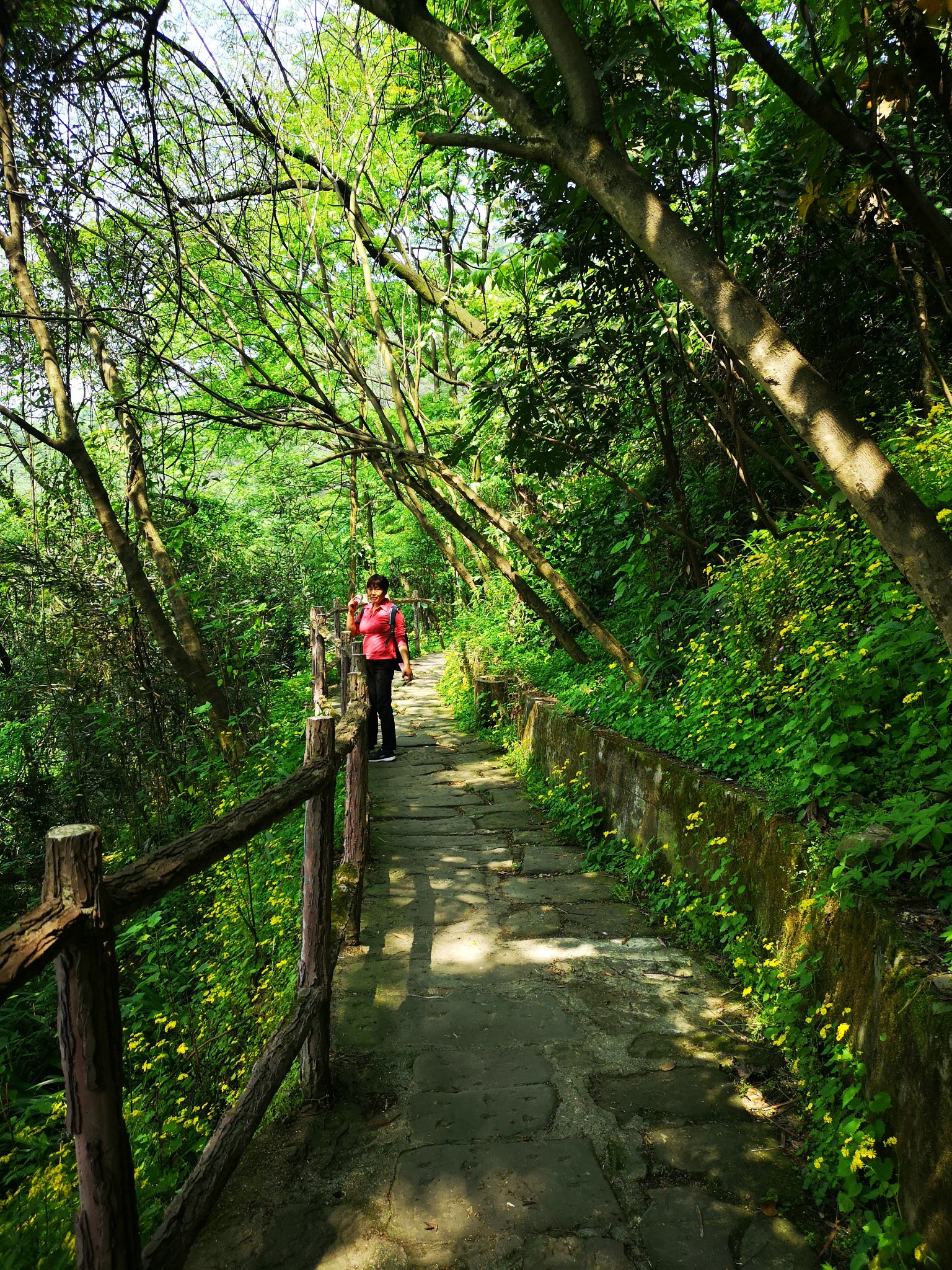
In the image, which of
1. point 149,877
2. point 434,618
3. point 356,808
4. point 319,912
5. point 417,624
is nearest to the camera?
point 149,877

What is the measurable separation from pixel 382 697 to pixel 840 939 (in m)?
6.07

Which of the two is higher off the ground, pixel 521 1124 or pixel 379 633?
pixel 379 633

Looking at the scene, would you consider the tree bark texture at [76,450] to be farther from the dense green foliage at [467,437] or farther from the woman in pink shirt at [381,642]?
the woman in pink shirt at [381,642]

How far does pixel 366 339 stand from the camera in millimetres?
10805

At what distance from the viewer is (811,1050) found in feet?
8.91

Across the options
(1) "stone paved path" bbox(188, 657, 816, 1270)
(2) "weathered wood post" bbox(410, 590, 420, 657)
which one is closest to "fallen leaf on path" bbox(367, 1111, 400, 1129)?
(1) "stone paved path" bbox(188, 657, 816, 1270)

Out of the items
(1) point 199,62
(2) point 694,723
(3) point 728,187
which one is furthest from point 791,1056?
(1) point 199,62

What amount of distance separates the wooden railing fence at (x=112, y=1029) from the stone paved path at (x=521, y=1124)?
244mm

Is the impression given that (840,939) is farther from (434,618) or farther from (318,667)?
(434,618)

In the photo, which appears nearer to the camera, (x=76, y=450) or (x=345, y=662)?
(x=76, y=450)

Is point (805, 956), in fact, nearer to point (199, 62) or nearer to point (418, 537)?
point (199, 62)

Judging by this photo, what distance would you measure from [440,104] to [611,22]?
10.4 feet

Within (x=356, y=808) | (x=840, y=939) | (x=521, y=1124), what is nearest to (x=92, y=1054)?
(x=521, y=1124)

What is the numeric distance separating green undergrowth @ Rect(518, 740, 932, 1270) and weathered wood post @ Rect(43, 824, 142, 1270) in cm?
179
